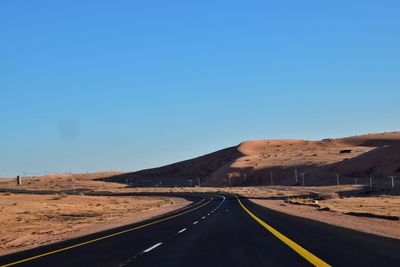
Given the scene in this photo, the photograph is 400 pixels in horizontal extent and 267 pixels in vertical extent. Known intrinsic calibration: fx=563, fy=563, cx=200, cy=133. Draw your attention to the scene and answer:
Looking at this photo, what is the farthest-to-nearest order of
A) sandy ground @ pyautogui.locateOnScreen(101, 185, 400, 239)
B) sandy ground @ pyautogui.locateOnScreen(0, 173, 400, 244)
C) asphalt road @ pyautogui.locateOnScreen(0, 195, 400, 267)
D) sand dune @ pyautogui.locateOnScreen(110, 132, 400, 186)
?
sand dune @ pyautogui.locateOnScreen(110, 132, 400, 186)
sandy ground @ pyautogui.locateOnScreen(0, 173, 400, 244)
sandy ground @ pyautogui.locateOnScreen(101, 185, 400, 239)
asphalt road @ pyautogui.locateOnScreen(0, 195, 400, 267)

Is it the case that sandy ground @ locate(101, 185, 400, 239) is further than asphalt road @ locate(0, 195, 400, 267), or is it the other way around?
sandy ground @ locate(101, 185, 400, 239)

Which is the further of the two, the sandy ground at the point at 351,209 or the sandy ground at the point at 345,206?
the sandy ground at the point at 345,206

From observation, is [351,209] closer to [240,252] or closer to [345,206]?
[345,206]

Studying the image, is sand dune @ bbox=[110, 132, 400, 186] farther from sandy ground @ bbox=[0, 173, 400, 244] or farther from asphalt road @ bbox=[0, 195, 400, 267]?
asphalt road @ bbox=[0, 195, 400, 267]

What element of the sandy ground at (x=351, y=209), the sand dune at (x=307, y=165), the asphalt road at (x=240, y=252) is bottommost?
the sandy ground at (x=351, y=209)

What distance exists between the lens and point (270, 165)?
144 metres

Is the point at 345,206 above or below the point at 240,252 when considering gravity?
below

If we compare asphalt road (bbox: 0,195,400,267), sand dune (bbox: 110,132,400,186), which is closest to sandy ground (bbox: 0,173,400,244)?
asphalt road (bbox: 0,195,400,267)

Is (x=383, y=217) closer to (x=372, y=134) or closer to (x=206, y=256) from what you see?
(x=206, y=256)

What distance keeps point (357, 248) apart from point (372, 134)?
185232 millimetres

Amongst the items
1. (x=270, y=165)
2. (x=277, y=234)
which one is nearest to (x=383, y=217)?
(x=277, y=234)

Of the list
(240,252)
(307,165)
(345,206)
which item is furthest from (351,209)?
(307,165)

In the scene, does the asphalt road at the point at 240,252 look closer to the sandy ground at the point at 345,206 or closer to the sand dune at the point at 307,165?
the sandy ground at the point at 345,206

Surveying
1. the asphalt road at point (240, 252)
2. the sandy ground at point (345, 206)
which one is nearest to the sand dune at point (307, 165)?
the sandy ground at point (345, 206)
